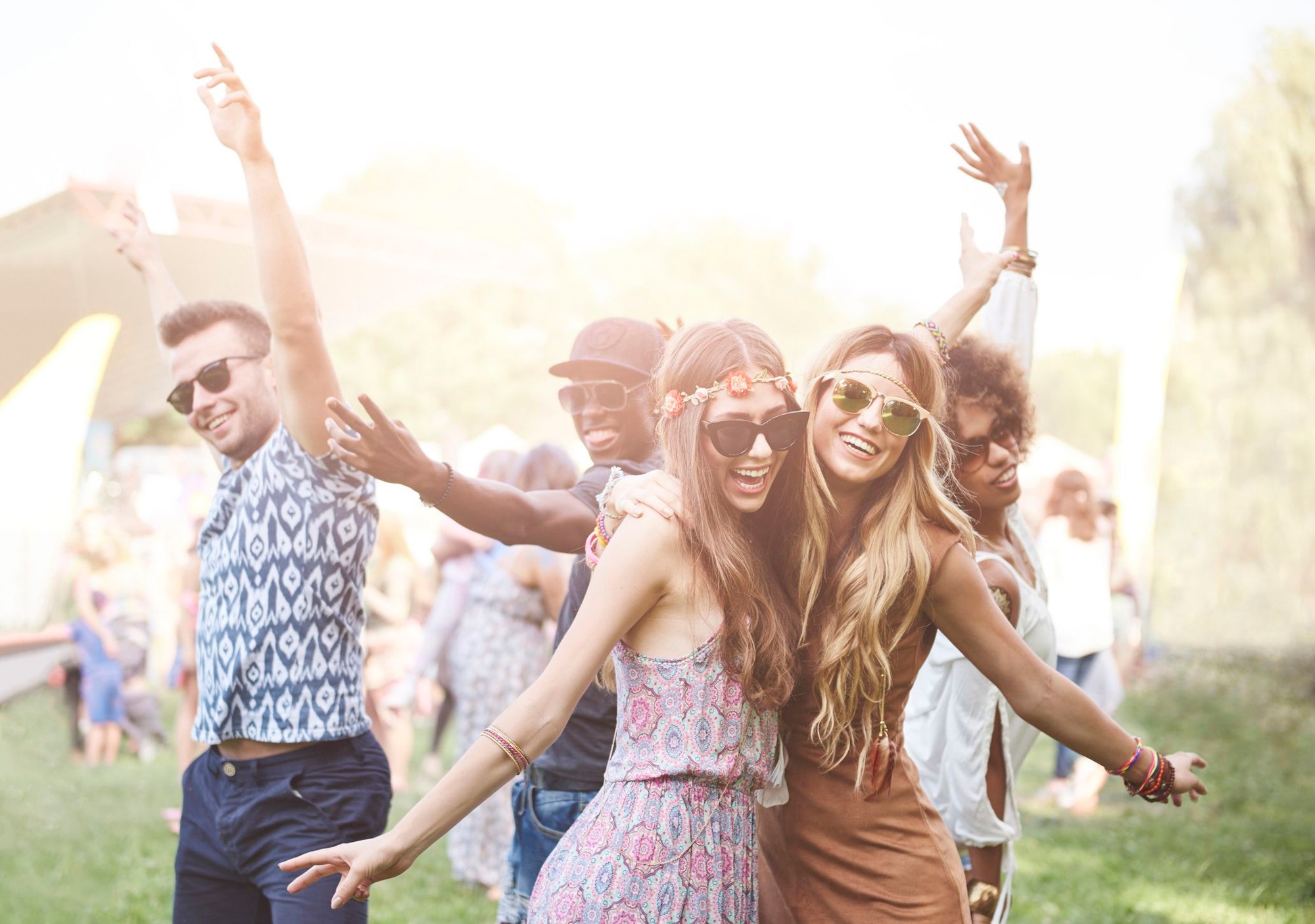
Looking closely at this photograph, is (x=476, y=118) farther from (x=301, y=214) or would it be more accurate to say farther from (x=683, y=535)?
(x=683, y=535)

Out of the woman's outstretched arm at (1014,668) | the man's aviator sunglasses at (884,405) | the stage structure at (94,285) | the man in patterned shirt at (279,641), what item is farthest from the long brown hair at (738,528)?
the stage structure at (94,285)

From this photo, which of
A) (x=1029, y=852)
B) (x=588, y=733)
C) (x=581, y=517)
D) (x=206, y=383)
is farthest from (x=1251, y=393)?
(x=206, y=383)

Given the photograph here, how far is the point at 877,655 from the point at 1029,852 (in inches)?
224

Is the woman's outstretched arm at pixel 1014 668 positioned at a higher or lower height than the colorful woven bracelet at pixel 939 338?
lower

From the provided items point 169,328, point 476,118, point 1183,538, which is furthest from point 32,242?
point 476,118

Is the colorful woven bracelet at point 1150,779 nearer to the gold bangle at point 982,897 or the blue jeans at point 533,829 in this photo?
the gold bangle at point 982,897

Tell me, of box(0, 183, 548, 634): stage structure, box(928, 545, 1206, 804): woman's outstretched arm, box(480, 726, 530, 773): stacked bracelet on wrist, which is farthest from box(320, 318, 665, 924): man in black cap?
box(0, 183, 548, 634): stage structure

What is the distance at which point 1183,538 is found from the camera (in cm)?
2161

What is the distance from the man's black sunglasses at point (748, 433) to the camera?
2.32m

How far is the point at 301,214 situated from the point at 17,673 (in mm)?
6369

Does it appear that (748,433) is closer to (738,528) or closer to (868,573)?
(738,528)

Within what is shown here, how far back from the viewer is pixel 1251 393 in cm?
2117

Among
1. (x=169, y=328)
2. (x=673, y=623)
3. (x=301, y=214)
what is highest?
(x=301, y=214)

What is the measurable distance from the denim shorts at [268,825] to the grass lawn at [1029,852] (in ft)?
10.3
